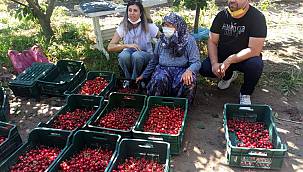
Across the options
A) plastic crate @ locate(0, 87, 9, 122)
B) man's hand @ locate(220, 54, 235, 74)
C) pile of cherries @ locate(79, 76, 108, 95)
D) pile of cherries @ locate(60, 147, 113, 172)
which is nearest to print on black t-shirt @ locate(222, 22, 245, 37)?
man's hand @ locate(220, 54, 235, 74)

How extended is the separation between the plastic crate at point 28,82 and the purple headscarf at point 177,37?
6.13ft

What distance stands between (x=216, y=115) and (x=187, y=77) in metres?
0.71

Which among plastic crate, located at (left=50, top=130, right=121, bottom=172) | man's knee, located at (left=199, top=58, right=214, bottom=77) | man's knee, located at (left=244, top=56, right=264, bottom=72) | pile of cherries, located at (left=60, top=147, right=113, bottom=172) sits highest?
man's knee, located at (left=244, top=56, right=264, bottom=72)

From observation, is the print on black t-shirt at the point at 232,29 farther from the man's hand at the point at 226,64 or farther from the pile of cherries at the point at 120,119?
the pile of cherries at the point at 120,119

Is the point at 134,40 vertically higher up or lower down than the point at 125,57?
higher up

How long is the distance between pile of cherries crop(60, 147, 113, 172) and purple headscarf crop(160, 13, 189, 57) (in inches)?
55.3

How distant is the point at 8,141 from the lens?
321cm

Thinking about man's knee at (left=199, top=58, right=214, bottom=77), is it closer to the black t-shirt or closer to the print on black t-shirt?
the black t-shirt

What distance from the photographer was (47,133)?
3.29 meters

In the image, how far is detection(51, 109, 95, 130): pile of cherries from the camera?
3.55 m

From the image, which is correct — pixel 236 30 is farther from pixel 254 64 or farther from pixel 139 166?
pixel 139 166

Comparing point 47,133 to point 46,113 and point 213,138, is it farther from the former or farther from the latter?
point 213,138

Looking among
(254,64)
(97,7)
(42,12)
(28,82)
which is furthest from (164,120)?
(42,12)

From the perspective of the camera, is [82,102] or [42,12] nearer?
[82,102]
